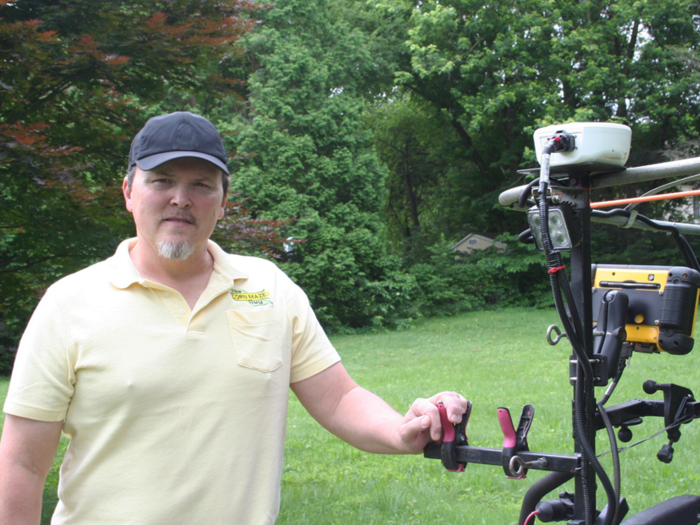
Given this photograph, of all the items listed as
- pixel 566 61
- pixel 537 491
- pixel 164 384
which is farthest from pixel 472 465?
pixel 566 61

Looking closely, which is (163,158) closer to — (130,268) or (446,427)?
Answer: (130,268)

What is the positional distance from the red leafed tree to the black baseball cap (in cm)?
210

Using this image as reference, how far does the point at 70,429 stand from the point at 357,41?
1752 cm

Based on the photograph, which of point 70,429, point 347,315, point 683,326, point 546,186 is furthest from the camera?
point 347,315

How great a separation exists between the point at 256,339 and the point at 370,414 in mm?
408

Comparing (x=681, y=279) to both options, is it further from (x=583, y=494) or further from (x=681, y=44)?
(x=681, y=44)

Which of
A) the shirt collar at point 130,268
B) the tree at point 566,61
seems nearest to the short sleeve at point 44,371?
the shirt collar at point 130,268

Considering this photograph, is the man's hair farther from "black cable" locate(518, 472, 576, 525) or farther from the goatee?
"black cable" locate(518, 472, 576, 525)

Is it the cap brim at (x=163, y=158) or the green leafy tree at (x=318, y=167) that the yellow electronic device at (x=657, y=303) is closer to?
the cap brim at (x=163, y=158)

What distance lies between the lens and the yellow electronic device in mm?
1818

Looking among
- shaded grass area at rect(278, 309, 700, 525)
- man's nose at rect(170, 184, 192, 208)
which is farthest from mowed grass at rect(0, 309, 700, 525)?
man's nose at rect(170, 184, 192, 208)

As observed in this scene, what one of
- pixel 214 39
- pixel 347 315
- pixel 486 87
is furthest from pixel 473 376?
pixel 486 87

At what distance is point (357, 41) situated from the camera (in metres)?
17.9

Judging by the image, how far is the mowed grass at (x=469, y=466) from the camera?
4.27 meters
